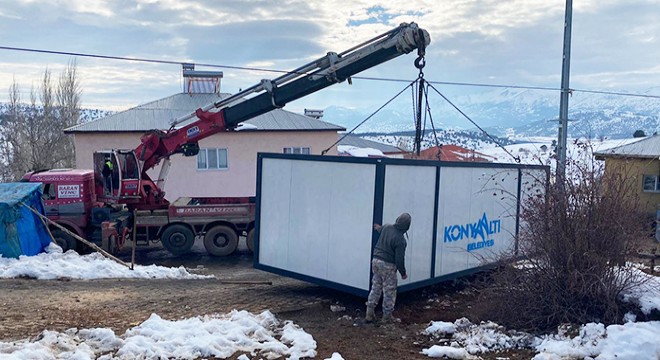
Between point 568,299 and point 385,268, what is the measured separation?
2.64 metres

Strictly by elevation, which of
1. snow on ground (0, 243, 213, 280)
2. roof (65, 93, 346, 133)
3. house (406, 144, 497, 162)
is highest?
roof (65, 93, 346, 133)

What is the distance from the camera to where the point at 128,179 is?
1590 centimetres

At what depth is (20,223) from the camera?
40.2ft

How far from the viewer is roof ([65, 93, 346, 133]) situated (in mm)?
23297

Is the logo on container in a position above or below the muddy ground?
above

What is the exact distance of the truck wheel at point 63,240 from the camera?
14594 millimetres

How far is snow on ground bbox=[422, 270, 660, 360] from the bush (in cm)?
35

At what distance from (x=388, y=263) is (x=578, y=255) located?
8.93 ft

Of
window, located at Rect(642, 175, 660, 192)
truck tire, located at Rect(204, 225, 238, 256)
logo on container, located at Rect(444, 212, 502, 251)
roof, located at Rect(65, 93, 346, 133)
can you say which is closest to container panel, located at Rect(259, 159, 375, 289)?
logo on container, located at Rect(444, 212, 502, 251)

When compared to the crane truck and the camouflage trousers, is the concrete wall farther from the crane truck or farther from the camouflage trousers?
the camouflage trousers

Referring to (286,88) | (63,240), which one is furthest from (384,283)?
(63,240)

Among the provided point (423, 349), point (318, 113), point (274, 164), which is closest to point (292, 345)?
point (423, 349)

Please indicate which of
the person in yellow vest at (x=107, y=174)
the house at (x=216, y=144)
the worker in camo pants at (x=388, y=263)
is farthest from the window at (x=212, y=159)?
the worker in camo pants at (x=388, y=263)

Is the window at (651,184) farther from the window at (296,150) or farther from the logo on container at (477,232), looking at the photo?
the logo on container at (477,232)
